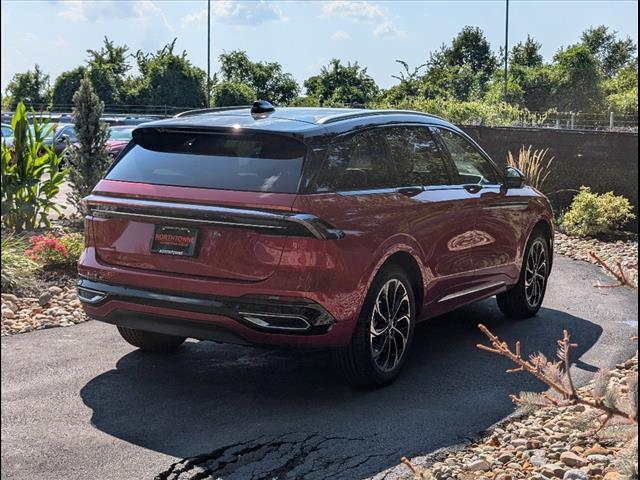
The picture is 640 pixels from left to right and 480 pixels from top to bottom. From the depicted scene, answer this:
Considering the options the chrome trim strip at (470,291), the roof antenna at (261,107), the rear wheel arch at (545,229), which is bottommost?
the chrome trim strip at (470,291)

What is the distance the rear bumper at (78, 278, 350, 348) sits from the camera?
16.3 feet

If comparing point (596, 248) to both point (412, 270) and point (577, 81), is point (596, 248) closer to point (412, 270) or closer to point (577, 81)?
point (412, 270)

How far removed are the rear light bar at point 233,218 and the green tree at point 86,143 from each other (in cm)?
804

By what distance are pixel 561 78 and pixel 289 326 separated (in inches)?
2187

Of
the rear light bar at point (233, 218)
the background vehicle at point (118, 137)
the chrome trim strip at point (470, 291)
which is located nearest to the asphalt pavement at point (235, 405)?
the chrome trim strip at point (470, 291)

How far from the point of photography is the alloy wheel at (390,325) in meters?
5.49

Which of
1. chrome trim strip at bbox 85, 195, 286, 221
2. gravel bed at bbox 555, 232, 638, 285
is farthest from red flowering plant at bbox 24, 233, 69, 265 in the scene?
gravel bed at bbox 555, 232, 638, 285

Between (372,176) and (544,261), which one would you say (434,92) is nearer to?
(544,261)

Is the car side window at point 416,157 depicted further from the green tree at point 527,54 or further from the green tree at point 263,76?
the green tree at point 527,54

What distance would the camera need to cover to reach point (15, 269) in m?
8.43

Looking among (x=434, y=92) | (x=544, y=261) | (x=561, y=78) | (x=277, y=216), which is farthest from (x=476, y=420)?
(x=561, y=78)

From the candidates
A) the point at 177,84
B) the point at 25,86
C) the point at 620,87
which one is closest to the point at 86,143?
the point at 25,86

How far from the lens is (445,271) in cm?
634

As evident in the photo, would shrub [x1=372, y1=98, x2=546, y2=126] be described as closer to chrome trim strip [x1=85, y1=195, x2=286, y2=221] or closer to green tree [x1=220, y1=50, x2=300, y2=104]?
green tree [x1=220, y1=50, x2=300, y2=104]
